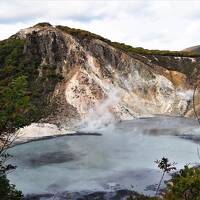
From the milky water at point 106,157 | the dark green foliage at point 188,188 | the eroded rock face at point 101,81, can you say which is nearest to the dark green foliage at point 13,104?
the dark green foliage at point 188,188

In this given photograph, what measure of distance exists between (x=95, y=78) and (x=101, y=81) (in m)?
1.89

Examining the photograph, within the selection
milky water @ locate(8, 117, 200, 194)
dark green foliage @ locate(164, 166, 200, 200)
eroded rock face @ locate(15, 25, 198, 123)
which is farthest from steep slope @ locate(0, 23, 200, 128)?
dark green foliage @ locate(164, 166, 200, 200)

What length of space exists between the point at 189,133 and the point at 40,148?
27903 millimetres

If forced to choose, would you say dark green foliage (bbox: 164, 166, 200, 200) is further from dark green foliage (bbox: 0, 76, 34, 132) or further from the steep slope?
the steep slope

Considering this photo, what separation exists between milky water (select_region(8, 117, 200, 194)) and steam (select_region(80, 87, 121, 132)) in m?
2.20

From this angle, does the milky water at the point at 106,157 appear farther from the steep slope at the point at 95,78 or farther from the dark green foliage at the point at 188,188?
the dark green foliage at the point at 188,188

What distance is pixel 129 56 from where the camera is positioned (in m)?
120

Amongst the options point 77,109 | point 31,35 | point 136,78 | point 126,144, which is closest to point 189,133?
point 126,144

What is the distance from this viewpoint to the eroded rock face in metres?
102

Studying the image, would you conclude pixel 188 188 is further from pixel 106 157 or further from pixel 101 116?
pixel 101 116

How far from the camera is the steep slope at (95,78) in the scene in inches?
4003

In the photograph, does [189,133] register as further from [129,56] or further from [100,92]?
[129,56]

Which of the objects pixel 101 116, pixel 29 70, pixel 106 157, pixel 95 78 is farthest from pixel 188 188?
pixel 95 78

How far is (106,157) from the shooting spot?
2776 inches
